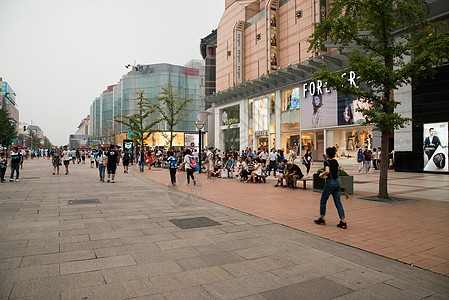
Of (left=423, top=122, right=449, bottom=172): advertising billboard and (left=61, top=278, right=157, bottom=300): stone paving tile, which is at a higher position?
(left=423, top=122, right=449, bottom=172): advertising billboard

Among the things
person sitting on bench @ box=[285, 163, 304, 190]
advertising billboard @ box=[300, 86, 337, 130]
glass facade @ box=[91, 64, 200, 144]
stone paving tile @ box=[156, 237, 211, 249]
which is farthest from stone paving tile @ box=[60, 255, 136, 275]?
glass facade @ box=[91, 64, 200, 144]

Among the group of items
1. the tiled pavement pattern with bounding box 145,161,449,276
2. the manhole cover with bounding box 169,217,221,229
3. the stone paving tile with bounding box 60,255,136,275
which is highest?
the stone paving tile with bounding box 60,255,136,275

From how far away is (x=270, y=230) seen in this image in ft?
19.3

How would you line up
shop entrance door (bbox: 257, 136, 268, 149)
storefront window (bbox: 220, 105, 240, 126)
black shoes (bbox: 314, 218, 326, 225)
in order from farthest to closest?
storefront window (bbox: 220, 105, 240, 126), shop entrance door (bbox: 257, 136, 268, 149), black shoes (bbox: 314, 218, 326, 225)

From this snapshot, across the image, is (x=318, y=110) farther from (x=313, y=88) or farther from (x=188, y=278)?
(x=188, y=278)

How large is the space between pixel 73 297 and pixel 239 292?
1.71 meters

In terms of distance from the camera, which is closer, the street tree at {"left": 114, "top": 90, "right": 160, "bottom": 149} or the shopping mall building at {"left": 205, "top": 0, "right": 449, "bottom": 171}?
the shopping mall building at {"left": 205, "top": 0, "right": 449, "bottom": 171}

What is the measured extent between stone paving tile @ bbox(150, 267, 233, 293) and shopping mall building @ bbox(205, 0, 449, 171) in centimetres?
2001

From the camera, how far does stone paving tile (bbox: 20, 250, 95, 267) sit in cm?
398

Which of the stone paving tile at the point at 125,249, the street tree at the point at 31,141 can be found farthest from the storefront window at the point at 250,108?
the street tree at the point at 31,141

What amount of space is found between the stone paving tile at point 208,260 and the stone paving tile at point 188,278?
0.15 meters

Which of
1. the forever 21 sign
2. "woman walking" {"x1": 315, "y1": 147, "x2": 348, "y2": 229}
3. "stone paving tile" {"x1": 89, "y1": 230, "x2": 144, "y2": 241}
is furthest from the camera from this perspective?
the forever 21 sign

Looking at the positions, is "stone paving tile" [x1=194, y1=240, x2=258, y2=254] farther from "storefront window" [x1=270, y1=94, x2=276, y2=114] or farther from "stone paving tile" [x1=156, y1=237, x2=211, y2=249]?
"storefront window" [x1=270, y1=94, x2=276, y2=114]

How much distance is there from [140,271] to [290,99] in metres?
33.7
